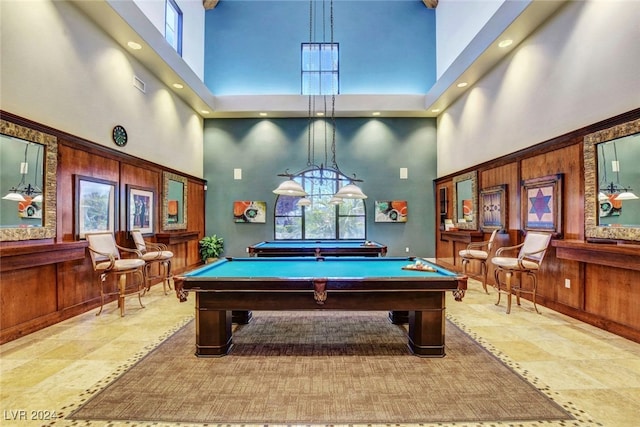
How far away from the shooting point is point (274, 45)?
8750 mm

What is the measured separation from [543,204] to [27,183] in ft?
23.4

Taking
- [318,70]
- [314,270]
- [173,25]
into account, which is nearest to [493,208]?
[314,270]

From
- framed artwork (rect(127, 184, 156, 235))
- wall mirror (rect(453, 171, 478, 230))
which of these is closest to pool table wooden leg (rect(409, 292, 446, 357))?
wall mirror (rect(453, 171, 478, 230))

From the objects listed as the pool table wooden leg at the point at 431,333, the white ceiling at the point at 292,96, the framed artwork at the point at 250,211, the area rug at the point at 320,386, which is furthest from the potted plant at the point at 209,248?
the pool table wooden leg at the point at 431,333

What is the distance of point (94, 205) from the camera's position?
4688mm

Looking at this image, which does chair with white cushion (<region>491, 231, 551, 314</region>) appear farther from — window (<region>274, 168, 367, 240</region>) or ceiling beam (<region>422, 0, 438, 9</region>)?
ceiling beam (<region>422, 0, 438, 9</region>)

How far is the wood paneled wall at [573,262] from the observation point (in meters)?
3.40

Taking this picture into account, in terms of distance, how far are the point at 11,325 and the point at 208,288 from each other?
2.51 meters

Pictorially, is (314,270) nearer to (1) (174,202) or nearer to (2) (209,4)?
(1) (174,202)

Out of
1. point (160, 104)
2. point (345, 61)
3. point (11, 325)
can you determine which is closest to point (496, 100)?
point (345, 61)

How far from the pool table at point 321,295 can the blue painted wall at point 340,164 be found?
5.81 metres

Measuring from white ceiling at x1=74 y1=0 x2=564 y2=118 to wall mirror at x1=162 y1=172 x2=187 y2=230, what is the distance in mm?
2104

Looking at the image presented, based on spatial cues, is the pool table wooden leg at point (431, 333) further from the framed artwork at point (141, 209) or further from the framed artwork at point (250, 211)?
the framed artwork at point (250, 211)

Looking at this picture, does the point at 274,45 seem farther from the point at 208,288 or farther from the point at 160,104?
the point at 208,288
